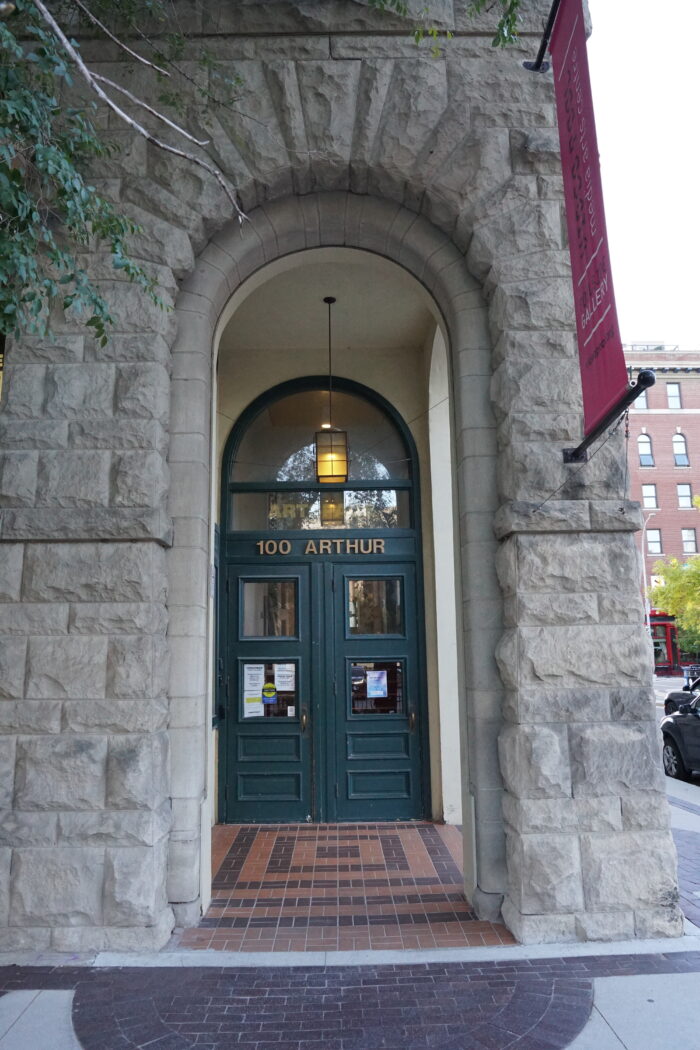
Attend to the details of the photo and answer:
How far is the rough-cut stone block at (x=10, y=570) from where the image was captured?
486 cm

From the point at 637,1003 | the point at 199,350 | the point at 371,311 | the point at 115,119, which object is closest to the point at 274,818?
the point at 637,1003

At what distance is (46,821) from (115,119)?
17.1 feet

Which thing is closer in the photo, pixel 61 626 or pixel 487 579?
pixel 61 626

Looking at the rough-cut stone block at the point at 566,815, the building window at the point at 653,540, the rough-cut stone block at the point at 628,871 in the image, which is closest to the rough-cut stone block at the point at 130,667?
the rough-cut stone block at the point at 566,815

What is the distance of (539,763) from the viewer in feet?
15.6

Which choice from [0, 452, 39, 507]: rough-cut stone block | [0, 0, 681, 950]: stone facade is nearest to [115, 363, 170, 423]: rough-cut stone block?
[0, 0, 681, 950]: stone facade

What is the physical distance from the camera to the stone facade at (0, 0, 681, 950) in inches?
183

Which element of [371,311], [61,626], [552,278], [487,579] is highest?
[371,311]

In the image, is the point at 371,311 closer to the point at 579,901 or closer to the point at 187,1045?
the point at 579,901

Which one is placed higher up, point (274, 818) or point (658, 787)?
point (658, 787)

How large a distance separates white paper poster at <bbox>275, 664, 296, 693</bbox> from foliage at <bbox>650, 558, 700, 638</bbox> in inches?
1235

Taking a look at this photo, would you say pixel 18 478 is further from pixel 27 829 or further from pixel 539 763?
pixel 539 763

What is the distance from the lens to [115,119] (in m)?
5.50

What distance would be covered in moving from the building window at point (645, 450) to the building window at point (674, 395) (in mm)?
2797
